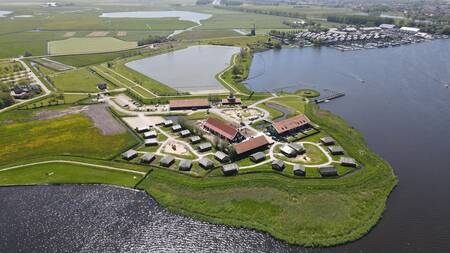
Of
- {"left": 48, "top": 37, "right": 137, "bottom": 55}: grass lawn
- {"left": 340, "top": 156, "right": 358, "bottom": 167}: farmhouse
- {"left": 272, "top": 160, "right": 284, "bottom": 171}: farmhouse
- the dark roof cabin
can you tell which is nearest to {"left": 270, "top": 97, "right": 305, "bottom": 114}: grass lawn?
the dark roof cabin

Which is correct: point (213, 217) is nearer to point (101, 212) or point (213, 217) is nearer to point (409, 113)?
point (101, 212)

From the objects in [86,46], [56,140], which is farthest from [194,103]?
[86,46]

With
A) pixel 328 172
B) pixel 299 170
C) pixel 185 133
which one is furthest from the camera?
pixel 185 133

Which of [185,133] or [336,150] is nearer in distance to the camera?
[336,150]

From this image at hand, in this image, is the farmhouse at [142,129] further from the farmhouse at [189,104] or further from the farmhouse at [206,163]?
the farmhouse at [206,163]

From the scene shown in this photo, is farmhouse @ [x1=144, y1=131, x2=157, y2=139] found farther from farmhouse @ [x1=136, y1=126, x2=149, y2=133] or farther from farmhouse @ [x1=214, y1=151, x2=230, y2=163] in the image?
farmhouse @ [x1=214, y1=151, x2=230, y2=163]

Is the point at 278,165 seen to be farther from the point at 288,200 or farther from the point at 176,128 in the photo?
the point at 176,128

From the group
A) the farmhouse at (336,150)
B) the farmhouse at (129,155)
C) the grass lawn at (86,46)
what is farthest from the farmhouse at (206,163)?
the grass lawn at (86,46)
